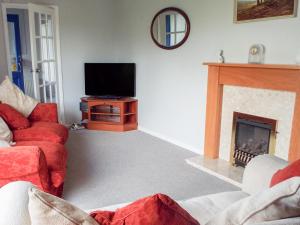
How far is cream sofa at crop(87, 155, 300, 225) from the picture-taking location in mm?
1568

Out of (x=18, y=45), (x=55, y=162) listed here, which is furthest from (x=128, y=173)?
(x=18, y=45)

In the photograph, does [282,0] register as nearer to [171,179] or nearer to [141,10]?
[171,179]

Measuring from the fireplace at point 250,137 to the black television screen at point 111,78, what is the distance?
221 centimetres

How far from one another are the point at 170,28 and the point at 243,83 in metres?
1.50

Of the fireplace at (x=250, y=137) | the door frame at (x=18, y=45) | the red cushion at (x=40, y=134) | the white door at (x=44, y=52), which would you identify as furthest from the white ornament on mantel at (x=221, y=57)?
the door frame at (x=18, y=45)

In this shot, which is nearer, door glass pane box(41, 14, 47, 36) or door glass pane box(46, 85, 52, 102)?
door glass pane box(41, 14, 47, 36)

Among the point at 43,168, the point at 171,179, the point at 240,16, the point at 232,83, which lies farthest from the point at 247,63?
the point at 43,168

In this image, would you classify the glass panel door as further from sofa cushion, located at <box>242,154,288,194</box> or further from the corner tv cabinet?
sofa cushion, located at <box>242,154,288,194</box>

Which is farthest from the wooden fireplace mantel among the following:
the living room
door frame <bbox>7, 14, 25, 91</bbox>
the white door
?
door frame <bbox>7, 14, 25, 91</bbox>

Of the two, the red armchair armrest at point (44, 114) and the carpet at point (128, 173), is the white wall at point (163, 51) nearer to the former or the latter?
the carpet at point (128, 173)

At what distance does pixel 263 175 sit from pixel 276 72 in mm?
1319

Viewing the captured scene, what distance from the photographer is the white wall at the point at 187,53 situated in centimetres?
284

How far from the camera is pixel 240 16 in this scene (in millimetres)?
3043

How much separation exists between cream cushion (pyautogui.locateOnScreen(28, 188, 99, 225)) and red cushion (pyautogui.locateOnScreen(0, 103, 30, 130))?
2.50 m
